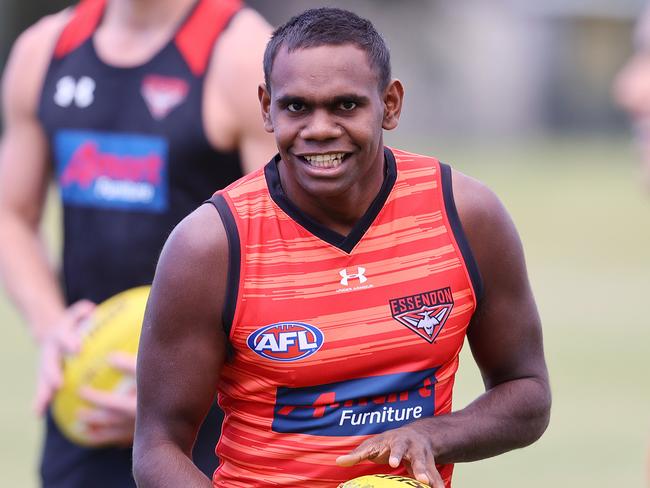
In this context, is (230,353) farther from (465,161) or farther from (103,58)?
(465,161)

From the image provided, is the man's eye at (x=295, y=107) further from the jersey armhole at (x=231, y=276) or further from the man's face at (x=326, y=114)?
the jersey armhole at (x=231, y=276)

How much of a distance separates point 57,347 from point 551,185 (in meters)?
22.2

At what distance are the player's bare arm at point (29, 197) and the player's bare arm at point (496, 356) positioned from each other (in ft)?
6.44

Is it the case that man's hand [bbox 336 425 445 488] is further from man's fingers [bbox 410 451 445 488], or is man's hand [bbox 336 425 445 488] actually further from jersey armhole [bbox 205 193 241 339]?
jersey armhole [bbox 205 193 241 339]

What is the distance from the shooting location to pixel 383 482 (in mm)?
3559

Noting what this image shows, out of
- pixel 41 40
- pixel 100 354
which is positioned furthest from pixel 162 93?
pixel 100 354

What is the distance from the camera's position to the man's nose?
3.62 m

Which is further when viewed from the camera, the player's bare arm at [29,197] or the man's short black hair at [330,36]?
the player's bare arm at [29,197]

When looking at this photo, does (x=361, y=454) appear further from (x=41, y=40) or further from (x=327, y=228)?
(x=41, y=40)

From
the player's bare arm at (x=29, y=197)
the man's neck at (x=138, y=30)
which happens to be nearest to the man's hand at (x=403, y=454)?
the player's bare arm at (x=29, y=197)

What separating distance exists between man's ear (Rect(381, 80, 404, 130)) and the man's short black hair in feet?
0.13

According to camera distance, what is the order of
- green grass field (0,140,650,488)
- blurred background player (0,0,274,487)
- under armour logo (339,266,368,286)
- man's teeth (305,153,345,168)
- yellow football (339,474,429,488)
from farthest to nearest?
green grass field (0,140,650,488), blurred background player (0,0,274,487), under armour logo (339,266,368,286), man's teeth (305,153,345,168), yellow football (339,474,429,488)

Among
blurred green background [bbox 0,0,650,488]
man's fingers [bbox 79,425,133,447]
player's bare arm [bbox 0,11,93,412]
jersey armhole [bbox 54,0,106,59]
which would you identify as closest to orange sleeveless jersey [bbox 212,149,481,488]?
man's fingers [bbox 79,425,133,447]

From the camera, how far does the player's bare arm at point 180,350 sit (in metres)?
3.72
